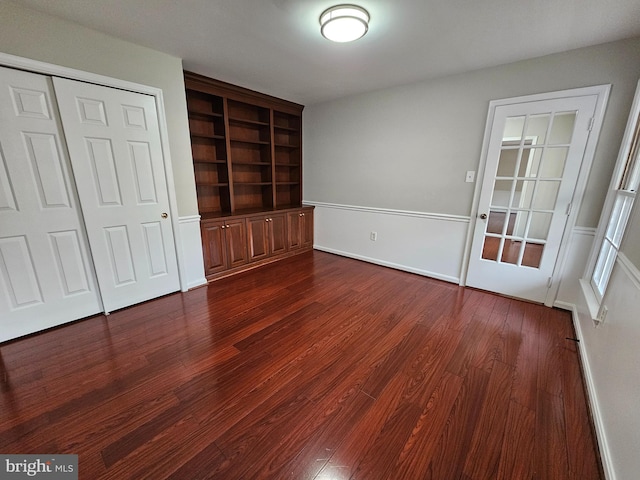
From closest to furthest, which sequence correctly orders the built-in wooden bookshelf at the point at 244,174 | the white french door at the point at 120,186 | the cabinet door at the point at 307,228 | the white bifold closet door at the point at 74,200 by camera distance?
the white bifold closet door at the point at 74,200 → the white french door at the point at 120,186 → the built-in wooden bookshelf at the point at 244,174 → the cabinet door at the point at 307,228

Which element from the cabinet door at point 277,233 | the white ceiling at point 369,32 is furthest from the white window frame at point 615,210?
the cabinet door at point 277,233

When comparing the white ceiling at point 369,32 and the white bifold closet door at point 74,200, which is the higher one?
the white ceiling at point 369,32

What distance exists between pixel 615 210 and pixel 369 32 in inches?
96.7

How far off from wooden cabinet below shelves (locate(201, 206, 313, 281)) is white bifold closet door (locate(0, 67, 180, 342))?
0.60 metres

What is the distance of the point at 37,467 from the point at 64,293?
4.83 feet

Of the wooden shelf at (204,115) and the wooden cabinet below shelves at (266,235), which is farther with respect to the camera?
the wooden cabinet below shelves at (266,235)

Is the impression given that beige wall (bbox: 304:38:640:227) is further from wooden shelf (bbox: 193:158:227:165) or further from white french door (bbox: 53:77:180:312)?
white french door (bbox: 53:77:180:312)

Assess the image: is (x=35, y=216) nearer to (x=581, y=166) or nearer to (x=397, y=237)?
(x=397, y=237)

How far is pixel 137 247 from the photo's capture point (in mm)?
2516

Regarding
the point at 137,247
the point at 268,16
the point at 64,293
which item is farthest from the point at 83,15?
the point at 64,293

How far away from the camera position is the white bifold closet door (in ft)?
6.19

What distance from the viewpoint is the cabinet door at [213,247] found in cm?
307

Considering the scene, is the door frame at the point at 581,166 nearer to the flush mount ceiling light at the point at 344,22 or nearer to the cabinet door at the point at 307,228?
the flush mount ceiling light at the point at 344,22

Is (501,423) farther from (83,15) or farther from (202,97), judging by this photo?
(202,97)
